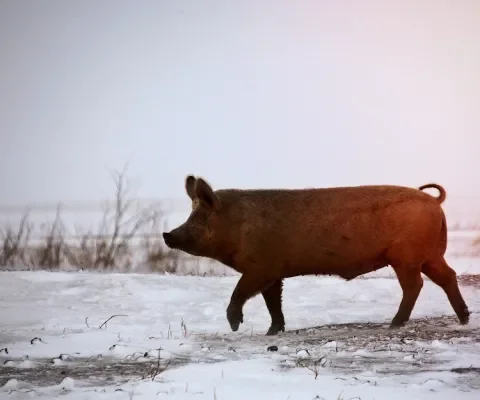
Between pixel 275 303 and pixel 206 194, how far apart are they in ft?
3.93

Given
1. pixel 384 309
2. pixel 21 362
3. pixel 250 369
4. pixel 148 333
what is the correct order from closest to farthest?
pixel 250 369
pixel 21 362
pixel 148 333
pixel 384 309

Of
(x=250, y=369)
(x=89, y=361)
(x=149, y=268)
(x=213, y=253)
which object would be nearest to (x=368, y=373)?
(x=250, y=369)

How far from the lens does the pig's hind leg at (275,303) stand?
604 cm

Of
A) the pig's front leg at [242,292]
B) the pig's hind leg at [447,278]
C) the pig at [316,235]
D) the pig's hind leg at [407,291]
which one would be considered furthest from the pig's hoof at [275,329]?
the pig's hind leg at [447,278]

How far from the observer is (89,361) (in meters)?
4.32

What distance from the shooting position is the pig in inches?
234

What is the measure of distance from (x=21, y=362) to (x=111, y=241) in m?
8.65

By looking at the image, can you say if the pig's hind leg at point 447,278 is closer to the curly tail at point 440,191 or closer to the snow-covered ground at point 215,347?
the snow-covered ground at point 215,347

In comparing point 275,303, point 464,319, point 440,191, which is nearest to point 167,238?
point 275,303

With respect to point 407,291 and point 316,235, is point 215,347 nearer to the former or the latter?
point 316,235

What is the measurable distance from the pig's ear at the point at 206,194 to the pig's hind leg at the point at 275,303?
3.02 ft

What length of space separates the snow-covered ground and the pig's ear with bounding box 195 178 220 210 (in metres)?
1.18

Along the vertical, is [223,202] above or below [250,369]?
above

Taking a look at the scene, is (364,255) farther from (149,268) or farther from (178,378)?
(149,268)
